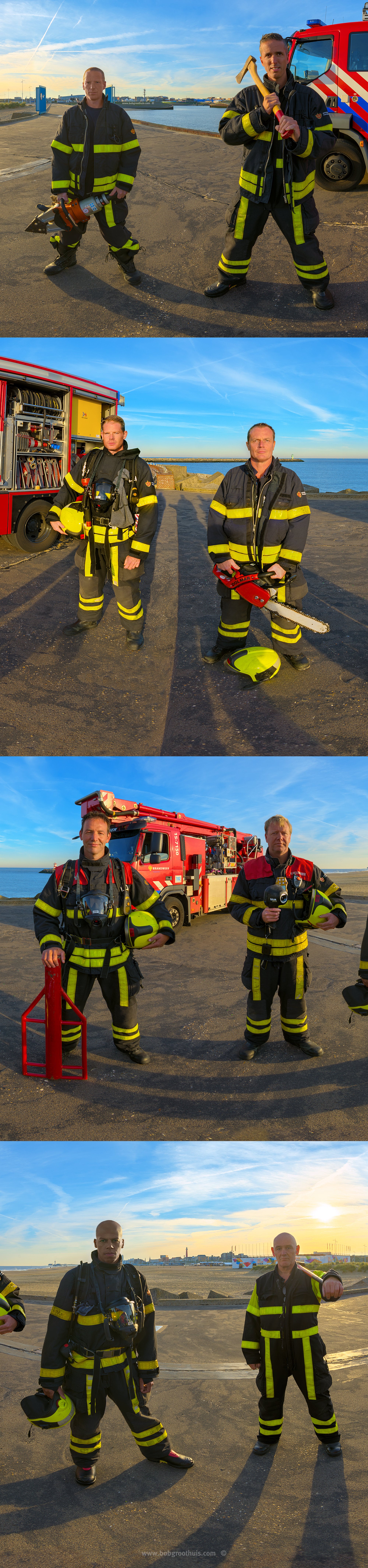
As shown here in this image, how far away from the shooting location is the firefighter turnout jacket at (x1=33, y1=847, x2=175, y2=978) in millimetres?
4934

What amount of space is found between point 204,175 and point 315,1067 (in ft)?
33.9

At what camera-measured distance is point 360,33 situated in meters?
8.01

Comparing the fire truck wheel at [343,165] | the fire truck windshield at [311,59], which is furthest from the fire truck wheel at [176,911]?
the fire truck windshield at [311,59]

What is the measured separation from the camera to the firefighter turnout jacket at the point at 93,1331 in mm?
3838

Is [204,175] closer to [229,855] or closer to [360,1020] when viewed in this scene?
[229,855]

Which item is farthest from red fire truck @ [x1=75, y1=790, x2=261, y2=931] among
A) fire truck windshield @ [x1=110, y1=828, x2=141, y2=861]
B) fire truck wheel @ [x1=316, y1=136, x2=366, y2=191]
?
fire truck wheel @ [x1=316, y1=136, x2=366, y2=191]

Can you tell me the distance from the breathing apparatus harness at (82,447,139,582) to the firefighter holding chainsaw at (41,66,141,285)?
240 centimetres

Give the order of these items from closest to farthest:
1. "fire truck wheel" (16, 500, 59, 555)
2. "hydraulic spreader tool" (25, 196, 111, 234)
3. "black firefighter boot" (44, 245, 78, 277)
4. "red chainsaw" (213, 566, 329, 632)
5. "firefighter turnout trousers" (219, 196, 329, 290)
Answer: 1. "red chainsaw" (213, 566, 329, 632)
2. "firefighter turnout trousers" (219, 196, 329, 290)
3. "hydraulic spreader tool" (25, 196, 111, 234)
4. "black firefighter boot" (44, 245, 78, 277)
5. "fire truck wheel" (16, 500, 59, 555)

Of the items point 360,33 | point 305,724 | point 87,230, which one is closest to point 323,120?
point 360,33

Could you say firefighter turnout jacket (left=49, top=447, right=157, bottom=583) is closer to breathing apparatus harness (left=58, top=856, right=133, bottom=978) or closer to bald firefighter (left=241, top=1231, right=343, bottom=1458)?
breathing apparatus harness (left=58, top=856, right=133, bottom=978)

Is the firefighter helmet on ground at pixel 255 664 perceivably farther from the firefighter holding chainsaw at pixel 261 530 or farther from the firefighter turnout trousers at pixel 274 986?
the firefighter turnout trousers at pixel 274 986

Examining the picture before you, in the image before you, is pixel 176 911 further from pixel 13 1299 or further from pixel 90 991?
pixel 13 1299

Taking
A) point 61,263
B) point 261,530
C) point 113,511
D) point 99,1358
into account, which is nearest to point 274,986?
point 99,1358

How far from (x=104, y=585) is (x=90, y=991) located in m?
3.12
